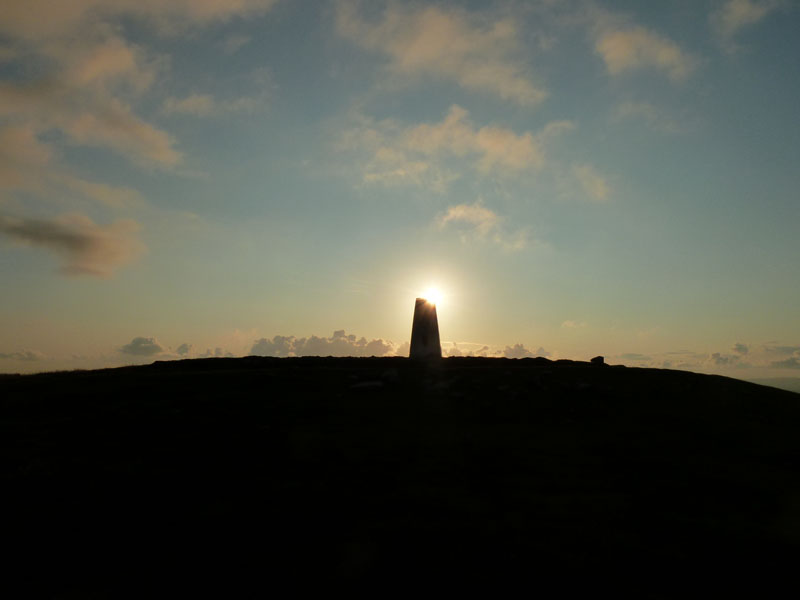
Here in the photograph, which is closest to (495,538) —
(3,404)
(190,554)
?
(190,554)

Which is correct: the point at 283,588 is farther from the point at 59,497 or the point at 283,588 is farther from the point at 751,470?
the point at 751,470

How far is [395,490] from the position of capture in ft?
35.7

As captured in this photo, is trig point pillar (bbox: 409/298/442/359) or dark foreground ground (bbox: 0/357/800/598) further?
A: trig point pillar (bbox: 409/298/442/359)

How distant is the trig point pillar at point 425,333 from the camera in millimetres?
31203

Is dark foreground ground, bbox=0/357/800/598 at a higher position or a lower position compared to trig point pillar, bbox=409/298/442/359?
lower

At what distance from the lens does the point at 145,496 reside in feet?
34.7

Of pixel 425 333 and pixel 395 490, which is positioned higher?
pixel 425 333

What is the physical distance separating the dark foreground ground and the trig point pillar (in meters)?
10.5

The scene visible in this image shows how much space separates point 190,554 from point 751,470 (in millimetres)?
12885

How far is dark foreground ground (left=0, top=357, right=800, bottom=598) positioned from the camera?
777 centimetres

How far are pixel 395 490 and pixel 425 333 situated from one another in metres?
20.6

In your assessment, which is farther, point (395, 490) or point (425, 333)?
point (425, 333)

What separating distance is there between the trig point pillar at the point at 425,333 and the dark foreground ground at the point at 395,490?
413 inches

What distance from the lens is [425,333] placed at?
103 ft
